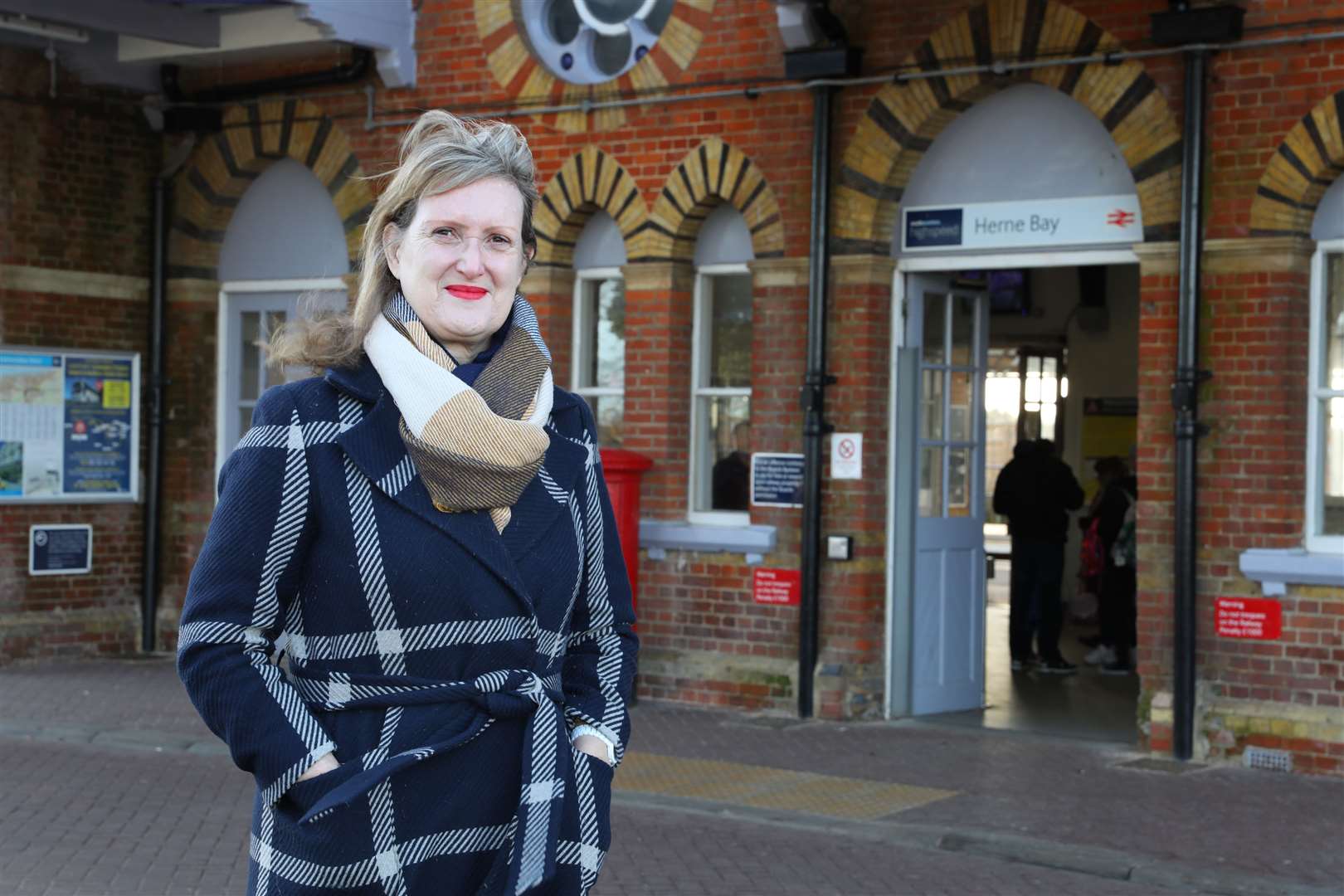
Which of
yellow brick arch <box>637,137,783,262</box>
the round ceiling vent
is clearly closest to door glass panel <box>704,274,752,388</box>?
yellow brick arch <box>637,137,783,262</box>

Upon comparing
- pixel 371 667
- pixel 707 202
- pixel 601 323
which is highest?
pixel 707 202

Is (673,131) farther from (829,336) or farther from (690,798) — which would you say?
(690,798)

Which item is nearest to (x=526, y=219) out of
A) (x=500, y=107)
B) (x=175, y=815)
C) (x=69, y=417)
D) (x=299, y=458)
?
(x=299, y=458)

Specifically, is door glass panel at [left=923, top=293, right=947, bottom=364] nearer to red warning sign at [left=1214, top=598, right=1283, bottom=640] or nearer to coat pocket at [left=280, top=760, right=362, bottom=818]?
red warning sign at [left=1214, top=598, right=1283, bottom=640]

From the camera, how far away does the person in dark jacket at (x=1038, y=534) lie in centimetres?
1443

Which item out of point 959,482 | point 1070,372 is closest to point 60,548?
point 959,482

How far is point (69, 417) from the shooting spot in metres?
14.5

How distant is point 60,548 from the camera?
14438mm

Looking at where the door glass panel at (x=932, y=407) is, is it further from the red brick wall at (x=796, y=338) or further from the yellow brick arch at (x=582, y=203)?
the yellow brick arch at (x=582, y=203)

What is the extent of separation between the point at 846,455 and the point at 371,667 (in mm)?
8987

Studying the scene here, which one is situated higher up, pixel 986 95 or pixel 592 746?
pixel 986 95

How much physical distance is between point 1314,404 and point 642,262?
14.9 feet

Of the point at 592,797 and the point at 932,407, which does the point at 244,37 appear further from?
the point at 592,797

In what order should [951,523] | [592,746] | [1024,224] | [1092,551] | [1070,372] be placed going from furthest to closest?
1. [1070,372]
2. [1092,551]
3. [951,523]
4. [1024,224]
5. [592,746]
